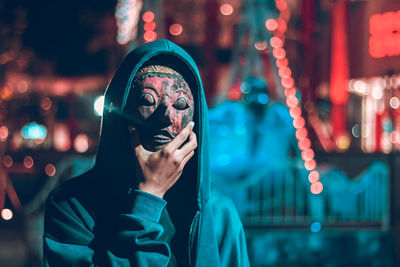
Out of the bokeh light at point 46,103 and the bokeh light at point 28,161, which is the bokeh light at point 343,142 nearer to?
the bokeh light at point 28,161

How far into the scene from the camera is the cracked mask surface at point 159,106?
57.6 inches

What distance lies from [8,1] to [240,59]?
21.5 feet

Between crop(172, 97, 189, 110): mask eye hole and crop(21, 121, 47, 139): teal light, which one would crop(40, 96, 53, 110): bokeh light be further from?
crop(172, 97, 189, 110): mask eye hole

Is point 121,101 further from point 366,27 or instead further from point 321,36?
point 321,36

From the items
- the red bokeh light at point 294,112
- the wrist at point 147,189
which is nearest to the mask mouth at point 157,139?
the wrist at point 147,189

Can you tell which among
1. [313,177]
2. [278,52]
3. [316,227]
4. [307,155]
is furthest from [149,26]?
[316,227]

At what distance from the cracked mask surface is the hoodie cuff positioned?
0.17 m

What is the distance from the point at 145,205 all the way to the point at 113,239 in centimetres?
14

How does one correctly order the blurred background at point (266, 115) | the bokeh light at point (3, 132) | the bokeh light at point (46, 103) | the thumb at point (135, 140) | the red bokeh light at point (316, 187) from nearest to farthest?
1. the thumb at point (135, 140)
2. the blurred background at point (266, 115)
3. the red bokeh light at point (316, 187)
4. the bokeh light at point (3, 132)
5. the bokeh light at point (46, 103)

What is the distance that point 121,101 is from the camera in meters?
1.48

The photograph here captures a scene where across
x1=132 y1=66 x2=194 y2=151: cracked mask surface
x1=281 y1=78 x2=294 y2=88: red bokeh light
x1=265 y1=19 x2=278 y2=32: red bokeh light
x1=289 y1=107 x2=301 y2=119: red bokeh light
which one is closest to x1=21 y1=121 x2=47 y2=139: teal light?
x1=265 y1=19 x2=278 y2=32: red bokeh light

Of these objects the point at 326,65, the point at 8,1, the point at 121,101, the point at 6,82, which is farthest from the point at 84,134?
the point at 121,101

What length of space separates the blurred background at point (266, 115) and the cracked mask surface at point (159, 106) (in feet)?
2.87

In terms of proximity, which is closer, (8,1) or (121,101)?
(121,101)
